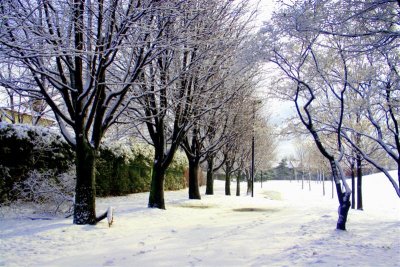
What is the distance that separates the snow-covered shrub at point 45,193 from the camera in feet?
28.6

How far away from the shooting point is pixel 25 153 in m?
10.2

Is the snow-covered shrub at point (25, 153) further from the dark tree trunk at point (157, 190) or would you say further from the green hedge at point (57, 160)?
the dark tree trunk at point (157, 190)

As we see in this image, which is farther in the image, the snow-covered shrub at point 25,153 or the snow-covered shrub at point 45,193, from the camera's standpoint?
the snow-covered shrub at point 25,153

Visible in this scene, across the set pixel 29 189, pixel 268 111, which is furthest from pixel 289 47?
pixel 268 111

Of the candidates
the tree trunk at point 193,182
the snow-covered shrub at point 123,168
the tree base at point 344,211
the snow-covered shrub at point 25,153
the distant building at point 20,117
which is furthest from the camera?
the distant building at point 20,117

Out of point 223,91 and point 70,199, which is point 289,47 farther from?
point 70,199

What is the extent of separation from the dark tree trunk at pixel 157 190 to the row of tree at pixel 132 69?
1.3 inches

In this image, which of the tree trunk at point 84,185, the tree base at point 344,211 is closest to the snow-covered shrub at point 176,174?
the tree trunk at point 84,185

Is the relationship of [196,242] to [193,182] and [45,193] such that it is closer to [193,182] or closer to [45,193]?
[45,193]

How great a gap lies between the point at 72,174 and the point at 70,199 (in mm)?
A: 1981

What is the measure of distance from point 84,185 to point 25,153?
362cm

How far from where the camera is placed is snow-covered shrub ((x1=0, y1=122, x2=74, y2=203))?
9.59 m

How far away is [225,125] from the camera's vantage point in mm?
16188

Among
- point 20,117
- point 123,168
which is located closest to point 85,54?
point 123,168
